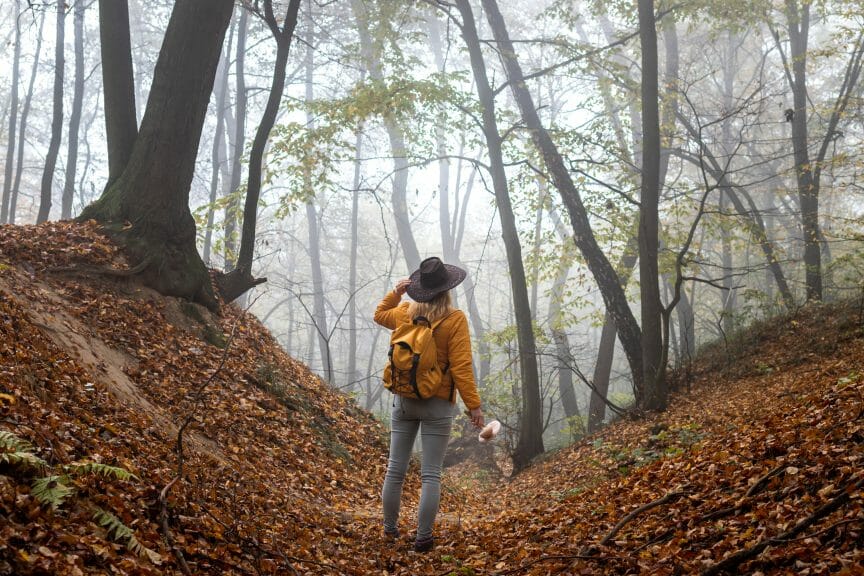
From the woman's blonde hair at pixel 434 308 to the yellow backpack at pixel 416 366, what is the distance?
0.18ft

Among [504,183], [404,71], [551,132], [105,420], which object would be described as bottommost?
[105,420]

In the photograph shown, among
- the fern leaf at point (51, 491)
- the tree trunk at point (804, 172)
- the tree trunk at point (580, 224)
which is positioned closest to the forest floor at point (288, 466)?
the fern leaf at point (51, 491)

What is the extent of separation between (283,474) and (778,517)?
4786 mm

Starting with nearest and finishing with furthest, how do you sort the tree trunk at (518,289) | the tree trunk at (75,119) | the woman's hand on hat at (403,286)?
the woman's hand on hat at (403,286)
the tree trunk at (518,289)
the tree trunk at (75,119)

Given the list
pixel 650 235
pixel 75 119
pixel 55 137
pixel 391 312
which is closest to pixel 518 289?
pixel 650 235

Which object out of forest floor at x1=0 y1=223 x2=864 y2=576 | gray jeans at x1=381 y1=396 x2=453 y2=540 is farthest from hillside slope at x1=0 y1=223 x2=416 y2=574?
gray jeans at x1=381 y1=396 x2=453 y2=540

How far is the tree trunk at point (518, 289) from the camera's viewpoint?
40.1ft

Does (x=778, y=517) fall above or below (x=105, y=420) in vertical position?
below

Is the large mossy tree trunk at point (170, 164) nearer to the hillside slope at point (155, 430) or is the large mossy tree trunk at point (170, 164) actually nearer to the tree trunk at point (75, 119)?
the hillside slope at point (155, 430)

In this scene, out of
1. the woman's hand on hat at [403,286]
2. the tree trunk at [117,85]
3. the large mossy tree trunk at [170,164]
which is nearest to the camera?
the woman's hand on hat at [403,286]

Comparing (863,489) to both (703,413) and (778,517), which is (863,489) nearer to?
(778,517)

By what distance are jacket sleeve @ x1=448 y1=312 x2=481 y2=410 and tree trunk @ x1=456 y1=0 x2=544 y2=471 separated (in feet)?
23.0

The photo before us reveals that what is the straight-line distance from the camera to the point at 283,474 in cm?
698

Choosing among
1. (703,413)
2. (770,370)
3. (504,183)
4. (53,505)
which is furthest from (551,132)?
(53,505)
